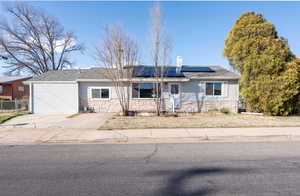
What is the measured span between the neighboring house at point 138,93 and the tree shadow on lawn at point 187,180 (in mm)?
9985

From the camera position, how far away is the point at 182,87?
1344cm

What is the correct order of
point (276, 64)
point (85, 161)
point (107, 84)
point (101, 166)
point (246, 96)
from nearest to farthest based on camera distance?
point (101, 166)
point (85, 161)
point (276, 64)
point (246, 96)
point (107, 84)

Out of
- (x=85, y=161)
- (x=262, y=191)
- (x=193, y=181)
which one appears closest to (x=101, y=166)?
(x=85, y=161)

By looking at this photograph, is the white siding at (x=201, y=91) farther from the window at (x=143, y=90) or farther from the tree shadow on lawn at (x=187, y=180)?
the tree shadow on lawn at (x=187, y=180)

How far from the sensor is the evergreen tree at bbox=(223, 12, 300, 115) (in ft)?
33.9

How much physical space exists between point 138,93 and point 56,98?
7651 millimetres

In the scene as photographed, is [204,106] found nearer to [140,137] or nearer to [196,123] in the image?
[196,123]

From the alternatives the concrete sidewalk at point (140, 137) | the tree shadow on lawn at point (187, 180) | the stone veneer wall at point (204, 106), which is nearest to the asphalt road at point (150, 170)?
the tree shadow on lawn at point (187, 180)

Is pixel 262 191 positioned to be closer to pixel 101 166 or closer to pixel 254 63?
pixel 101 166

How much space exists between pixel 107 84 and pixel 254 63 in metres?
12.6

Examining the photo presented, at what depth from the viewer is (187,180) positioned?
113 inches

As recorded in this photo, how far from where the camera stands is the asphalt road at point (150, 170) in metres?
2.55

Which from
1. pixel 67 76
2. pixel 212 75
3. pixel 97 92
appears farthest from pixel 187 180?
pixel 67 76

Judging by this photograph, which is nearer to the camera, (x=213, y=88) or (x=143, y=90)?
(x=143, y=90)
